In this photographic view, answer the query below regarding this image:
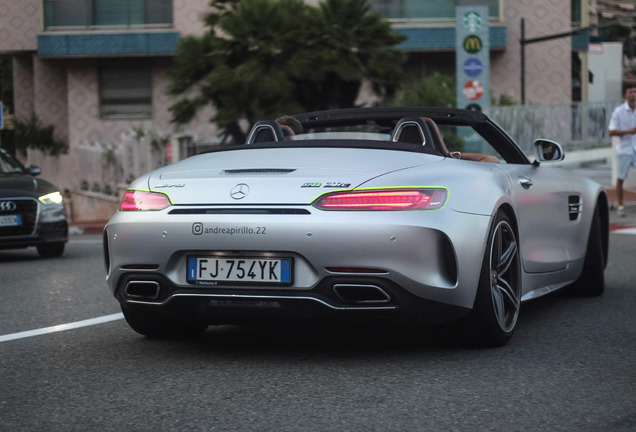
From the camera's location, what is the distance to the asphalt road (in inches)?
158

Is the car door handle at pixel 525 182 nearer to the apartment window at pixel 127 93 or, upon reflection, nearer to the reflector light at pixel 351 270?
the reflector light at pixel 351 270

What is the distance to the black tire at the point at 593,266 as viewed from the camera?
24.8ft

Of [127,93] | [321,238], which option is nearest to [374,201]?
[321,238]

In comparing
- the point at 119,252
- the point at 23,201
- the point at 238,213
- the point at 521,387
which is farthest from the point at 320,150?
the point at 23,201

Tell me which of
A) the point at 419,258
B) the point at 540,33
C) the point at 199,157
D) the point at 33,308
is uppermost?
the point at 540,33

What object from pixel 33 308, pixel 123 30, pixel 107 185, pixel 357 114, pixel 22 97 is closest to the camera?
pixel 357 114

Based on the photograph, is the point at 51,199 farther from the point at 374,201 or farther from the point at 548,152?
the point at 374,201

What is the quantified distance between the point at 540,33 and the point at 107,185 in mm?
13323

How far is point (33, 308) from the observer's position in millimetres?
7551

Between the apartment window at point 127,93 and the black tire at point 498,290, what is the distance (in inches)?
996

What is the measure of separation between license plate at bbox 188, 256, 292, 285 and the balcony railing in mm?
25240

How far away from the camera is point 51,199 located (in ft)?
40.7

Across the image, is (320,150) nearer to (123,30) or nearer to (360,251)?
(360,251)

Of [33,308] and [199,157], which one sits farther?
[33,308]
